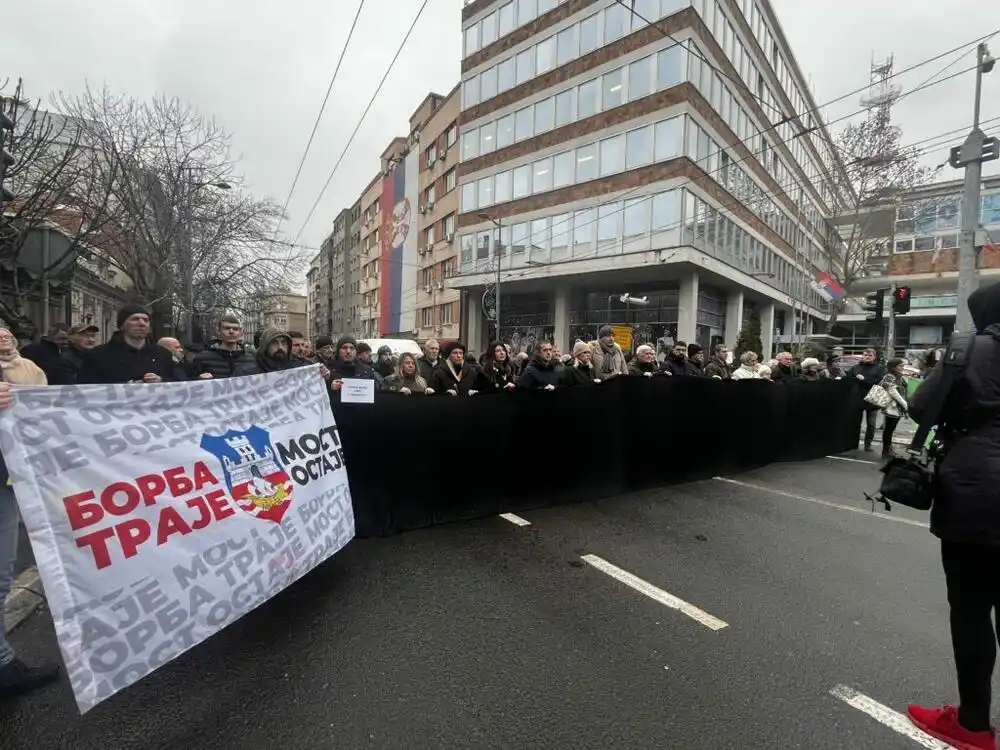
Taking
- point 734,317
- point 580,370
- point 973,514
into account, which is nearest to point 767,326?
point 734,317

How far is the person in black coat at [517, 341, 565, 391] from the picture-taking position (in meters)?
6.35

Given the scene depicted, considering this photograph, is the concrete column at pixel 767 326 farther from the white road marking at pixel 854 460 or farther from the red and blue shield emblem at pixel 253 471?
the red and blue shield emblem at pixel 253 471

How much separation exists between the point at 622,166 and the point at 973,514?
2492cm

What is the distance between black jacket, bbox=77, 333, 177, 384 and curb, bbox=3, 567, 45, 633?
5.12 ft

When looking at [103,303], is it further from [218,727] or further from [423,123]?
[218,727]

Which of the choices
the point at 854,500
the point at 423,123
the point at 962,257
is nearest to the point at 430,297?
the point at 423,123

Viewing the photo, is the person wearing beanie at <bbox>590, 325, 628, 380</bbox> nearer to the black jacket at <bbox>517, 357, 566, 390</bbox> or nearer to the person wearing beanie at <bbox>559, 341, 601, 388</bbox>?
the person wearing beanie at <bbox>559, 341, 601, 388</bbox>

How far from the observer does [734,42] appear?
87.2 feet

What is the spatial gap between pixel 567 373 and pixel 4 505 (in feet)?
16.9

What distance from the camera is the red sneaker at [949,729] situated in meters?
2.21

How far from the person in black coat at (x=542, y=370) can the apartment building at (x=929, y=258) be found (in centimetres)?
4139

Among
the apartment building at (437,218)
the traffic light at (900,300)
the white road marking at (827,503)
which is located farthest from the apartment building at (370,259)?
the white road marking at (827,503)

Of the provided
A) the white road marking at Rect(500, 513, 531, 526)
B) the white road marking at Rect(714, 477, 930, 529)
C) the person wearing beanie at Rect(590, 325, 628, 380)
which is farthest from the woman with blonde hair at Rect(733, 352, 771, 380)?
the white road marking at Rect(500, 513, 531, 526)

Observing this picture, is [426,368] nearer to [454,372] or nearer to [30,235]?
[454,372]
